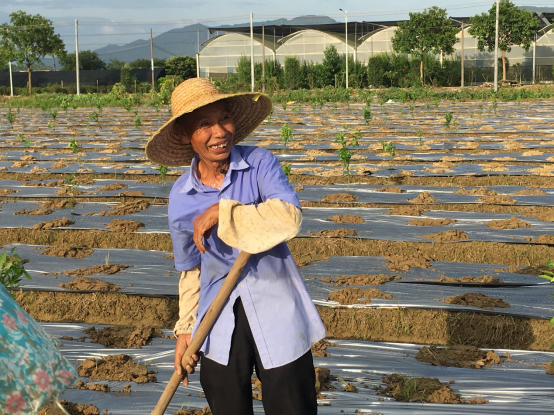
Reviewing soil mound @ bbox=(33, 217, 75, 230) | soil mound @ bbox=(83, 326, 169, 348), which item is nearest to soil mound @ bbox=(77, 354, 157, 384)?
soil mound @ bbox=(83, 326, 169, 348)

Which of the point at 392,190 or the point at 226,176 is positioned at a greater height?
the point at 226,176

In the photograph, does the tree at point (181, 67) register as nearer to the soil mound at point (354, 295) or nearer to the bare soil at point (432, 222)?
the bare soil at point (432, 222)

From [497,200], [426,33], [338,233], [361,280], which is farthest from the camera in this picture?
[426,33]

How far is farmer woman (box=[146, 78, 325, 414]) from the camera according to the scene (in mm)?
1695

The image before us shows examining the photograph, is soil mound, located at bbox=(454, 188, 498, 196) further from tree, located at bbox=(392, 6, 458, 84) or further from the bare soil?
tree, located at bbox=(392, 6, 458, 84)

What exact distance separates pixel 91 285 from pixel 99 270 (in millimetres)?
341

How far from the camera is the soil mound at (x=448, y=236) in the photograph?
5234 millimetres

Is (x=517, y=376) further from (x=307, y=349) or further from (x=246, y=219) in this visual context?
(x=246, y=219)

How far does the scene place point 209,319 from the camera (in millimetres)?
1778

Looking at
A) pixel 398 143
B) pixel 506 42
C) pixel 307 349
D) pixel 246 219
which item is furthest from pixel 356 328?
pixel 506 42

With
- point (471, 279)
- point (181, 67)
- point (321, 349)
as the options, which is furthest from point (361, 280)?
point (181, 67)

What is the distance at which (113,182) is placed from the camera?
7.82 meters

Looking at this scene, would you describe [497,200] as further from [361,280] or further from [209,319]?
[209,319]

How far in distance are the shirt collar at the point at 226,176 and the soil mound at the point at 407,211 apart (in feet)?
14.1
